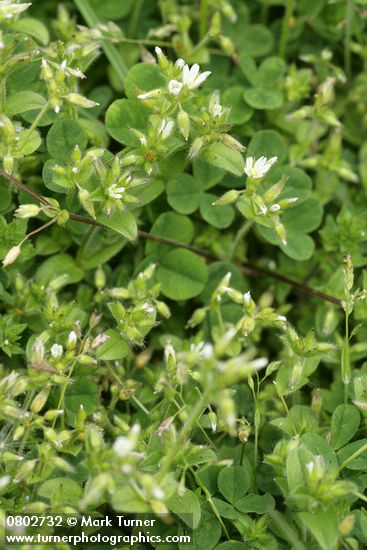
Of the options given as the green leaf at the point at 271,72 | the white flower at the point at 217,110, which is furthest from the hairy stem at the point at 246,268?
the green leaf at the point at 271,72

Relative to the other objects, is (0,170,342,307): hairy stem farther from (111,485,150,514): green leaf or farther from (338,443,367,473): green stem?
(111,485,150,514): green leaf

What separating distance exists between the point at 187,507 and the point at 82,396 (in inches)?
25.1

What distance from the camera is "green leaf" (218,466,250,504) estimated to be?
8.82ft

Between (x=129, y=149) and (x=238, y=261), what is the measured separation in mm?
880

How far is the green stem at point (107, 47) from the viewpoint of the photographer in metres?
3.45

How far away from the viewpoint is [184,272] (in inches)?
127

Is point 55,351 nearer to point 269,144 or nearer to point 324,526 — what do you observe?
point 324,526

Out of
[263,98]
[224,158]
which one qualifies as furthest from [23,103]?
[263,98]

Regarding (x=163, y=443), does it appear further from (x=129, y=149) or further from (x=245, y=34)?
(x=245, y=34)

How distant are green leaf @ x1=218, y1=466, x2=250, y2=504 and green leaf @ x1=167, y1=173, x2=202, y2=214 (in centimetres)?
114

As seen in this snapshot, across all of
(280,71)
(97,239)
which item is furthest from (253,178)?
(280,71)

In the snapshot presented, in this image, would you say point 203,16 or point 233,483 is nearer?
point 233,483

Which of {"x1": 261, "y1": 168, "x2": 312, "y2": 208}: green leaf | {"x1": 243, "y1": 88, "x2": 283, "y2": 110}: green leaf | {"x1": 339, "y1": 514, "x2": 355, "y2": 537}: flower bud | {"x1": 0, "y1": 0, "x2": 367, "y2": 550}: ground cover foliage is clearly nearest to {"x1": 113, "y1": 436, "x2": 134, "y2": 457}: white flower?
{"x1": 0, "y1": 0, "x2": 367, "y2": 550}: ground cover foliage

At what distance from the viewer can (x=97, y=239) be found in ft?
10.3
